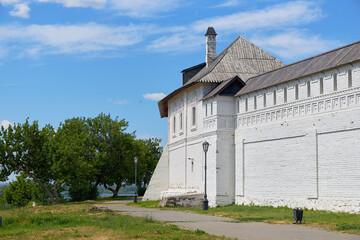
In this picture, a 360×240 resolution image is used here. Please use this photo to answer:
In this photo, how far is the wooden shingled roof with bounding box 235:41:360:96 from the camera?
22.4 meters

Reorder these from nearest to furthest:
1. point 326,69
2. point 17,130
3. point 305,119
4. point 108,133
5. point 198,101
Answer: point 326,69, point 305,119, point 198,101, point 17,130, point 108,133

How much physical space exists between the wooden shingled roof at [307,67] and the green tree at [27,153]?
62.3ft

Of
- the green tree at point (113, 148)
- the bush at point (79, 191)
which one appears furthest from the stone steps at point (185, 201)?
the green tree at point (113, 148)

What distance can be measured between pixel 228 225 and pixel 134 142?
37807 millimetres

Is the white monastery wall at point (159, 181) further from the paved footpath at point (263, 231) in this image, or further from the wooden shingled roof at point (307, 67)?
the paved footpath at point (263, 231)

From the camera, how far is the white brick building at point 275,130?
2194 centimetres

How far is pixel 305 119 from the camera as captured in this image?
2419 cm

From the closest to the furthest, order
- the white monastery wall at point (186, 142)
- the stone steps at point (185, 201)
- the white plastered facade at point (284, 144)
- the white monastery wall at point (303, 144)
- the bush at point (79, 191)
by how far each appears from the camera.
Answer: the white monastery wall at point (303, 144) < the white plastered facade at point (284, 144) < the stone steps at point (185, 201) < the white monastery wall at point (186, 142) < the bush at point (79, 191)

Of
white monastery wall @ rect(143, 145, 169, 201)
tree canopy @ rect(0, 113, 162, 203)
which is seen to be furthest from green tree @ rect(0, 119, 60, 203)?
white monastery wall @ rect(143, 145, 169, 201)

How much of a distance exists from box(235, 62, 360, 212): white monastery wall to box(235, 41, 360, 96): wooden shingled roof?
31 centimetres

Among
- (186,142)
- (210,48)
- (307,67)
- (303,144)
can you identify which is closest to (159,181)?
(186,142)

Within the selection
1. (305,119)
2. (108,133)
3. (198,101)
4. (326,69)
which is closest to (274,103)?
(305,119)

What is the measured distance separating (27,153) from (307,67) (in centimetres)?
2468

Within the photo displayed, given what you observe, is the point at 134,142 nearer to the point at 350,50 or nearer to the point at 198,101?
the point at 198,101
